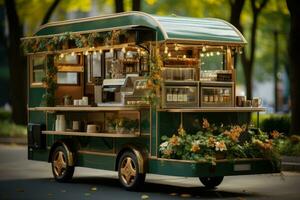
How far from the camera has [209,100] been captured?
16203 millimetres

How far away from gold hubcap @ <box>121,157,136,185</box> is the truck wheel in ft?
4.66

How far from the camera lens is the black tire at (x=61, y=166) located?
1744cm

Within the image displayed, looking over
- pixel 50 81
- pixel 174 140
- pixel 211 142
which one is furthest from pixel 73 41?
pixel 211 142

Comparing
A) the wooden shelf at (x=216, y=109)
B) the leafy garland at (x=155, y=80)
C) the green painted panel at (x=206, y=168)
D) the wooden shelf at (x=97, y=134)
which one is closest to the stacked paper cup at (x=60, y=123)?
the wooden shelf at (x=97, y=134)

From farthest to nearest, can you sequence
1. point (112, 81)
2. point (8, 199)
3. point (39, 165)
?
point (39, 165), point (112, 81), point (8, 199)

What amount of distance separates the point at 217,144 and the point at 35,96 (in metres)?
5.73

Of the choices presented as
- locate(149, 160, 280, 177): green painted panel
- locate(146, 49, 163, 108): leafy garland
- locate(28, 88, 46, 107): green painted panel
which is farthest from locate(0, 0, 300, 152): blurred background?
locate(146, 49, 163, 108): leafy garland

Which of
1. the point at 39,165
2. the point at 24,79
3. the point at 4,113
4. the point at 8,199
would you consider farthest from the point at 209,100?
the point at 4,113

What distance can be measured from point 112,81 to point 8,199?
3.90m

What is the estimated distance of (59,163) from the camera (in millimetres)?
17719

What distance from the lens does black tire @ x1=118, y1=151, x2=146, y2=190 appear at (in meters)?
15.4

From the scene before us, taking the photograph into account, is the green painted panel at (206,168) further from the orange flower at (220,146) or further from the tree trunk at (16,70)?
the tree trunk at (16,70)

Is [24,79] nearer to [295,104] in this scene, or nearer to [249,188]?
[295,104]

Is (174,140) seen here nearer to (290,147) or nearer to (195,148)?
(195,148)
